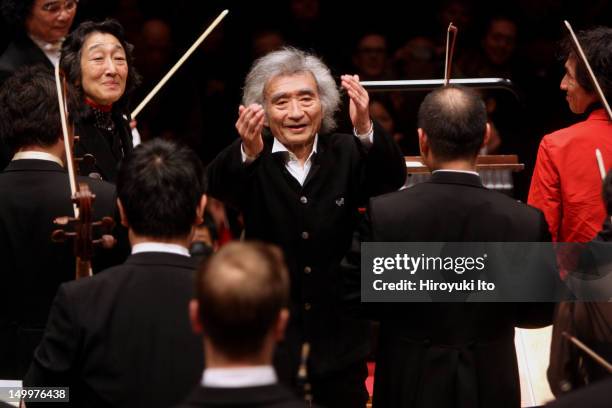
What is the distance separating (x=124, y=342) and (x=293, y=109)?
1399mm

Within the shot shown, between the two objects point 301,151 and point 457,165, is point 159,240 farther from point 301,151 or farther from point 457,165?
Result: point 301,151

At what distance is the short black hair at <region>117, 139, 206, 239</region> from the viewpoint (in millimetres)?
2848

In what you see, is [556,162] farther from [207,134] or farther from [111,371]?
[207,134]

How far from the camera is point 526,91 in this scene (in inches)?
240

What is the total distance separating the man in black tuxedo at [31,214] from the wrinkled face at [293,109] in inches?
26.4

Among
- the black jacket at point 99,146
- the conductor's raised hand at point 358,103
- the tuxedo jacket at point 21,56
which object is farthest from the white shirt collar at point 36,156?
the tuxedo jacket at point 21,56

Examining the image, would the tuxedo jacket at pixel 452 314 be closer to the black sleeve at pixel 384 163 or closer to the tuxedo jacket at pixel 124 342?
the black sleeve at pixel 384 163

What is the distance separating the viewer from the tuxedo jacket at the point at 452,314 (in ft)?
11.2

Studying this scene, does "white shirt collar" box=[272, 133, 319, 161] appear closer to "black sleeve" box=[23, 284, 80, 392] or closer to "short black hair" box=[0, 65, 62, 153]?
"short black hair" box=[0, 65, 62, 153]

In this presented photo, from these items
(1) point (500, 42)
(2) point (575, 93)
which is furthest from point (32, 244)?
(1) point (500, 42)

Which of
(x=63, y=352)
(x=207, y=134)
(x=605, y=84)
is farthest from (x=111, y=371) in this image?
(x=207, y=134)

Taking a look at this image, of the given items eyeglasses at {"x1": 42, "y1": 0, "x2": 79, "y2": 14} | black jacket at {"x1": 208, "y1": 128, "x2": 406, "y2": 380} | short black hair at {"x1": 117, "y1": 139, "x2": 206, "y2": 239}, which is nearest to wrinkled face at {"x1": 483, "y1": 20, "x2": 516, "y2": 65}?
eyeglasses at {"x1": 42, "y1": 0, "x2": 79, "y2": 14}

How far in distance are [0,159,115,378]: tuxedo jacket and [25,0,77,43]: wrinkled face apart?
58.4 inches

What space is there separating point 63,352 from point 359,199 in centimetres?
144
